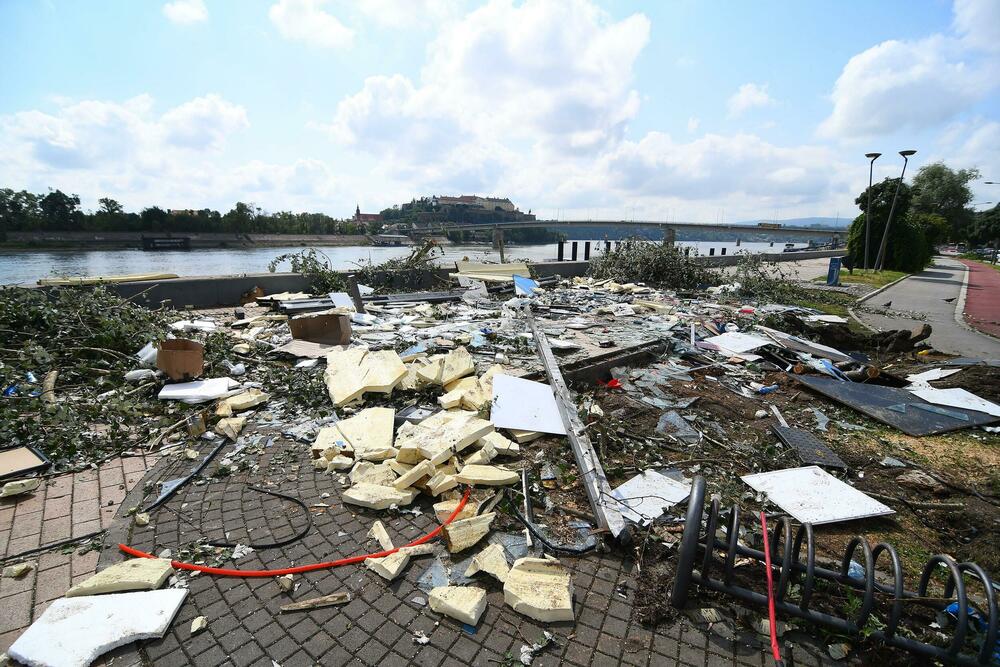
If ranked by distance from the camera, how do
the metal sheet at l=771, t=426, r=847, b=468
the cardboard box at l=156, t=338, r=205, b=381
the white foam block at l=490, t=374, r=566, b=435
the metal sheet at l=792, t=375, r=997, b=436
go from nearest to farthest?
the metal sheet at l=771, t=426, r=847, b=468 → the white foam block at l=490, t=374, r=566, b=435 → the metal sheet at l=792, t=375, r=997, b=436 → the cardboard box at l=156, t=338, r=205, b=381

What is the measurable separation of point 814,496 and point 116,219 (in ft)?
145

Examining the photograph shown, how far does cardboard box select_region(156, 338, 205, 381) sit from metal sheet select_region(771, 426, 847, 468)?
565cm

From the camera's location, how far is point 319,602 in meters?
2.04

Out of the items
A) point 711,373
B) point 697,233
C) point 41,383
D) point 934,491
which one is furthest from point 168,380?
point 697,233

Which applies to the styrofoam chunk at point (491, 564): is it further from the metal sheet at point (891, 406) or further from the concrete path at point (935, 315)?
the concrete path at point (935, 315)

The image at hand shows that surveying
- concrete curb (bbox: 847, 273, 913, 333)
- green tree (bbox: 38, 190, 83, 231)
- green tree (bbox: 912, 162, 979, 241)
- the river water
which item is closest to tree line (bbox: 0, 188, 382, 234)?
green tree (bbox: 38, 190, 83, 231)

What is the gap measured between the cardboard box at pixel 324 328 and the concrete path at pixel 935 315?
926cm

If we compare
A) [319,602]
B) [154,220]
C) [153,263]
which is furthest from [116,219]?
[319,602]

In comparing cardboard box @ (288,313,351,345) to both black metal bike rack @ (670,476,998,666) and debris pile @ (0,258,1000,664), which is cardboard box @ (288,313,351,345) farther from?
black metal bike rack @ (670,476,998,666)

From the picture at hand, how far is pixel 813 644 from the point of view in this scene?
74.0 inches

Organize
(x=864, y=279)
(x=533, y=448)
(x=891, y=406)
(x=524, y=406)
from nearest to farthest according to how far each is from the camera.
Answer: (x=533, y=448) < (x=524, y=406) < (x=891, y=406) < (x=864, y=279)

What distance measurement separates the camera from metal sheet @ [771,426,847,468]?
11.2 feet

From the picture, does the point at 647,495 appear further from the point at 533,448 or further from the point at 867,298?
the point at 867,298

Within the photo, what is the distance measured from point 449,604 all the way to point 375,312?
6.87 metres
